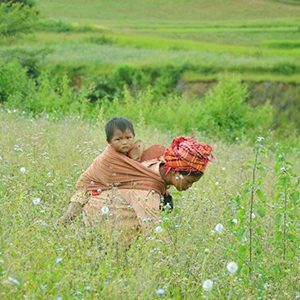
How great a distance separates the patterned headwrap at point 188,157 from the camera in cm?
477

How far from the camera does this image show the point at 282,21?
52719mm

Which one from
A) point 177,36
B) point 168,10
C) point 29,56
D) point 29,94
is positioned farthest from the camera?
point 168,10

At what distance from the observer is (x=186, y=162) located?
15.6 ft

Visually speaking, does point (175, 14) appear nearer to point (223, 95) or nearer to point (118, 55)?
point (118, 55)

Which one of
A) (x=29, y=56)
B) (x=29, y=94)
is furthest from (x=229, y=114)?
(x=29, y=56)

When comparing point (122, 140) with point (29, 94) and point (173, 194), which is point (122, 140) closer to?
point (173, 194)

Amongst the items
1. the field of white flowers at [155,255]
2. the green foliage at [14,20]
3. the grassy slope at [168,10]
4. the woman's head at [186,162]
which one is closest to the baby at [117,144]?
the field of white flowers at [155,255]

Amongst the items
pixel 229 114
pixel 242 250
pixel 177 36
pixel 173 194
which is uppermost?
pixel 242 250

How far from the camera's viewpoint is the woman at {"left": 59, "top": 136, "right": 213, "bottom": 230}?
187 inches

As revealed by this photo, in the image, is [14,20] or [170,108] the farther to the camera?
[14,20]

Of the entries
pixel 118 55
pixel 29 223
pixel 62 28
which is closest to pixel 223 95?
pixel 118 55

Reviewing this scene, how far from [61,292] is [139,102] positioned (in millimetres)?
14691

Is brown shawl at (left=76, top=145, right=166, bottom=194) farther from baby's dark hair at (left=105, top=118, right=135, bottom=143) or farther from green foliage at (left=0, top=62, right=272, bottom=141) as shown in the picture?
green foliage at (left=0, top=62, right=272, bottom=141)

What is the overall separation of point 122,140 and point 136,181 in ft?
0.94
